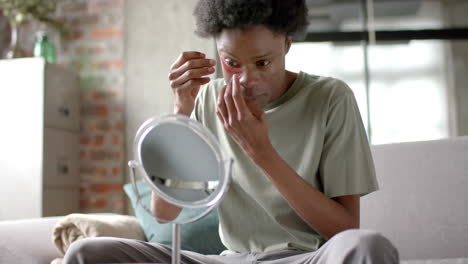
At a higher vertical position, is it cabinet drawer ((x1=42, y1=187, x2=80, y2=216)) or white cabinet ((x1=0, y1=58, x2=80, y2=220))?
white cabinet ((x1=0, y1=58, x2=80, y2=220))

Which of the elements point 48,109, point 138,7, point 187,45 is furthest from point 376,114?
point 48,109

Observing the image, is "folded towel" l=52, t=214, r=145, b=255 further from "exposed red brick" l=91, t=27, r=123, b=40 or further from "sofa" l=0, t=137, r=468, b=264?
"exposed red brick" l=91, t=27, r=123, b=40

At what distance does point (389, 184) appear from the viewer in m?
1.98

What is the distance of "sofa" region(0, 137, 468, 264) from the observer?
1.87 metres

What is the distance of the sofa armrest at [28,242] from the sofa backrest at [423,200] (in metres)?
1.07

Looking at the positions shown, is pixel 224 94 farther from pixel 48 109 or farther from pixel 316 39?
pixel 316 39

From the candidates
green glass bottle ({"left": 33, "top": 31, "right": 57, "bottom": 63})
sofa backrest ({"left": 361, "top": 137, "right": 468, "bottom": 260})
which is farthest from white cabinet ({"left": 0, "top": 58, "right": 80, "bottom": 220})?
sofa backrest ({"left": 361, "top": 137, "right": 468, "bottom": 260})

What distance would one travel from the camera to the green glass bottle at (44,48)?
358 cm

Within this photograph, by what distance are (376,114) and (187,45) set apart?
57.8 inches

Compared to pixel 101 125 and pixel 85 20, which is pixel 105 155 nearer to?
pixel 101 125

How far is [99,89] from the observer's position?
3.76m

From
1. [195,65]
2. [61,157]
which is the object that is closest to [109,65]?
[61,157]

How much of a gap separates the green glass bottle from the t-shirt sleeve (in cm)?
264

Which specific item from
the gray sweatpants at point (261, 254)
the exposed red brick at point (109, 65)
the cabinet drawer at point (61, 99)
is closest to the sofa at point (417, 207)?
the gray sweatpants at point (261, 254)
